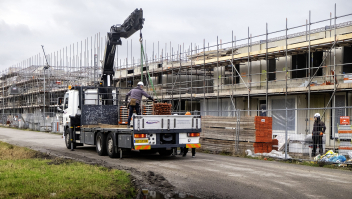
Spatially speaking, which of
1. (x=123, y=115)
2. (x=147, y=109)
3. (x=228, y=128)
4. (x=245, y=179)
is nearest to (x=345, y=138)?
(x=228, y=128)

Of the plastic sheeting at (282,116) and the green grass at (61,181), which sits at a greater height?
the plastic sheeting at (282,116)

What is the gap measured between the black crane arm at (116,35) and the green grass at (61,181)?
7.19 metres

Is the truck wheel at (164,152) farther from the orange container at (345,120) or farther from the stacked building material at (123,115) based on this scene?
the orange container at (345,120)

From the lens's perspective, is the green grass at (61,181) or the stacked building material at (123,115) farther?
the stacked building material at (123,115)

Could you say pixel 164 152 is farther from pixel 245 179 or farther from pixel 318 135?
pixel 245 179

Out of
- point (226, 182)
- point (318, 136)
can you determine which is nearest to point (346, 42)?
point (318, 136)

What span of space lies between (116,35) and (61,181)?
10.0m

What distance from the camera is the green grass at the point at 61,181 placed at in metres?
7.25

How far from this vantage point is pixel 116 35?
1723 centimetres

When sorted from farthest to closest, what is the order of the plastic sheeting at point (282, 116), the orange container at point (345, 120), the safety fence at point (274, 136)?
1. the plastic sheeting at point (282, 116)
2. the safety fence at point (274, 136)
3. the orange container at point (345, 120)

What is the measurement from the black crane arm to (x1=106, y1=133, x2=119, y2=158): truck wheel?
4.96m

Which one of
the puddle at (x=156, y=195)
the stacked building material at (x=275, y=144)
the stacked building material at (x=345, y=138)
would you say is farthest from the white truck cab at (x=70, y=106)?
the stacked building material at (x=345, y=138)

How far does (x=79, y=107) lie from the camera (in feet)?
55.3

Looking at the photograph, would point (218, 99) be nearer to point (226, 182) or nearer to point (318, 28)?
point (318, 28)
